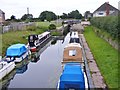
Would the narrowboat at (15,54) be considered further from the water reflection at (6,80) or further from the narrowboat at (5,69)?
the water reflection at (6,80)

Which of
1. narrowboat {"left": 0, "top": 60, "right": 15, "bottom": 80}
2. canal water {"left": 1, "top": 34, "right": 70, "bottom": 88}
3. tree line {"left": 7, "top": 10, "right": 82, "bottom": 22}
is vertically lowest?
canal water {"left": 1, "top": 34, "right": 70, "bottom": 88}

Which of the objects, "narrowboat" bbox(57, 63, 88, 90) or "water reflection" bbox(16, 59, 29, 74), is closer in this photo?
"narrowboat" bbox(57, 63, 88, 90)

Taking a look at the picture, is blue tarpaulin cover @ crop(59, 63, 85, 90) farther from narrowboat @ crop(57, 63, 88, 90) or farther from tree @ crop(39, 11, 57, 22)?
Answer: tree @ crop(39, 11, 57, 22)

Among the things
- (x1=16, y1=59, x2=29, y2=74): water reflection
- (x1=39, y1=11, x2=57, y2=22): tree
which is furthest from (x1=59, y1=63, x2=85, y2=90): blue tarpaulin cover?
(x1=39, y1=11, x2=57, y2=22): tree

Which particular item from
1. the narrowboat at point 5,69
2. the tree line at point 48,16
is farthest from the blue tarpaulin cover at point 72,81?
the tree line at point 48,16

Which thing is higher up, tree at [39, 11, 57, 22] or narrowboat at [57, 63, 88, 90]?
tree at [39, 11, 57, 22]

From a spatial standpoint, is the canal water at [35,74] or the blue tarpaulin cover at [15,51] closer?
the canal water at [35,74]

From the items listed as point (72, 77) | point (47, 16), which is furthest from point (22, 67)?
point (47, 16)

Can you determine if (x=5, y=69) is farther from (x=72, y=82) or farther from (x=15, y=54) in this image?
(x=72, y=82)

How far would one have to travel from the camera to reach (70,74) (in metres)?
13.1

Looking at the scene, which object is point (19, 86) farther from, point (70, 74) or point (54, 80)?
point (70, 74)

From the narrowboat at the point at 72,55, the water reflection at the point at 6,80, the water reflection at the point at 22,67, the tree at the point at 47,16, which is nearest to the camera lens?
the water reflection at the point at 6,80

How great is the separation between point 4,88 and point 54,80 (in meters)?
3.59

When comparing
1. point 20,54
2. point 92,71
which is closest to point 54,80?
point 92,71
